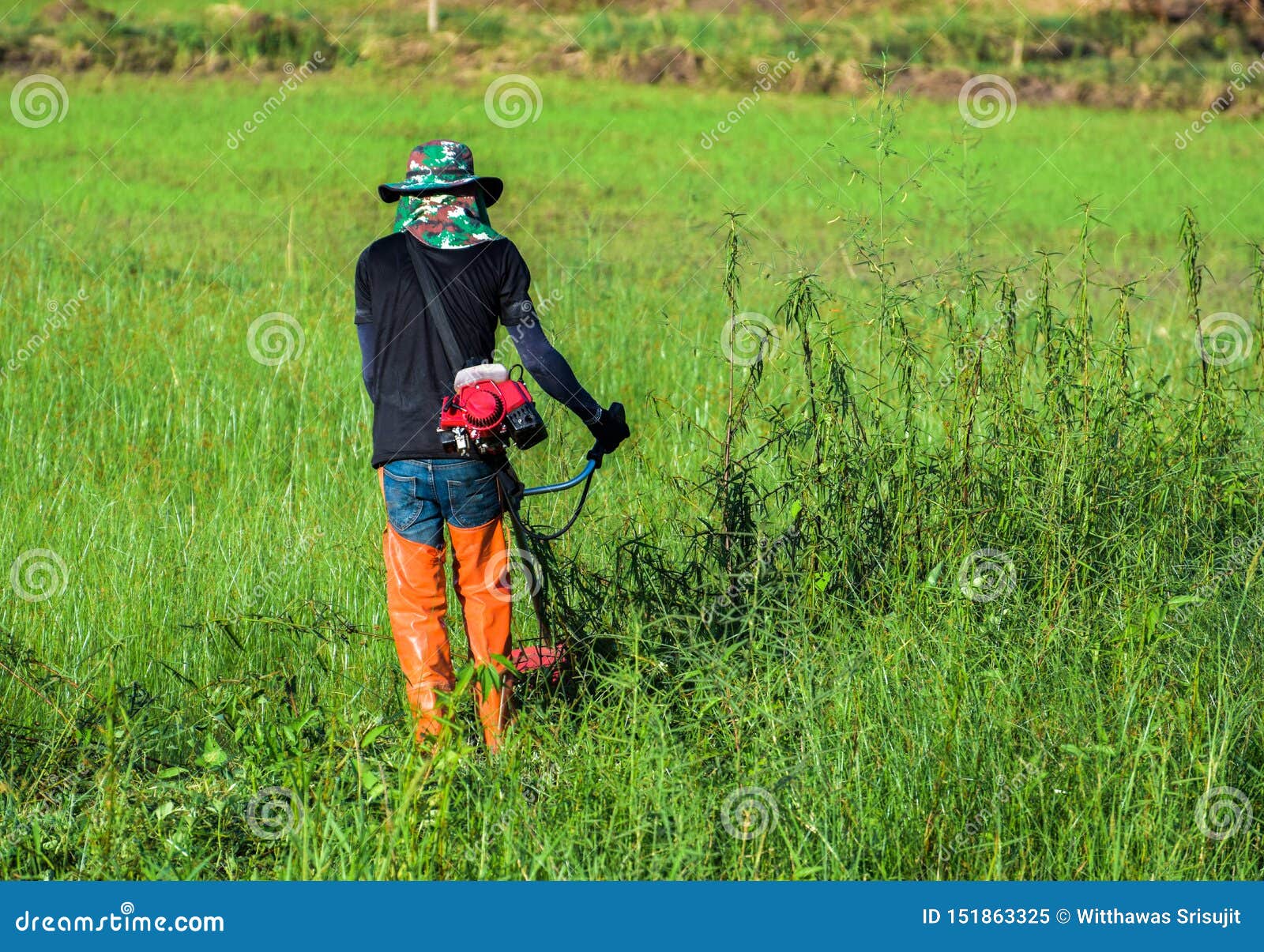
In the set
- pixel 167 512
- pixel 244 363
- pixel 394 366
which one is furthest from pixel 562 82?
pixel 394 366

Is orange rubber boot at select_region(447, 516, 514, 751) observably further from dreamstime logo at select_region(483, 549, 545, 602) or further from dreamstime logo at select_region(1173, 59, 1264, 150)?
dreamstime logo at select_region(1173, 59, 1264, 150)

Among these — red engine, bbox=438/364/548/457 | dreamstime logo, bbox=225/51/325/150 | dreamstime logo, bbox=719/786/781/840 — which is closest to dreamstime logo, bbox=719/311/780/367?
red engine, bbox=438/364/548/457

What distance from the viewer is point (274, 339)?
798 centimetres

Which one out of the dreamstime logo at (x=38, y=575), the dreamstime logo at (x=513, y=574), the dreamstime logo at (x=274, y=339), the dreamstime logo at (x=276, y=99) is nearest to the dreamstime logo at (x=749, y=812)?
the dreamstime logo at (x=513, y=574)

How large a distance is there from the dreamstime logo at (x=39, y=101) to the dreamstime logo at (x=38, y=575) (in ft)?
52.2

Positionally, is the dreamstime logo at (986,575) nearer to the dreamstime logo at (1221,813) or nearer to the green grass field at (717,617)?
the green grass field at (717,617)

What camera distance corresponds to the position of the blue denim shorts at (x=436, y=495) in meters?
3.94

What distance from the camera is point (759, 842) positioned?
10.8 feet

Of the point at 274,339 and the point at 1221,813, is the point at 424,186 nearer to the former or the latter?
the point at 1221,813

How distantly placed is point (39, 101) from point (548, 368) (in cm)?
2013

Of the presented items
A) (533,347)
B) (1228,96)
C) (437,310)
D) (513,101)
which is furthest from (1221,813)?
(1228,96)

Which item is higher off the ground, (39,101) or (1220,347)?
(39,101)

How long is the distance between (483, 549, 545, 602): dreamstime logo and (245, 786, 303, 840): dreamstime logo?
84 cm

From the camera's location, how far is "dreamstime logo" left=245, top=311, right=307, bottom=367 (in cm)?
770
